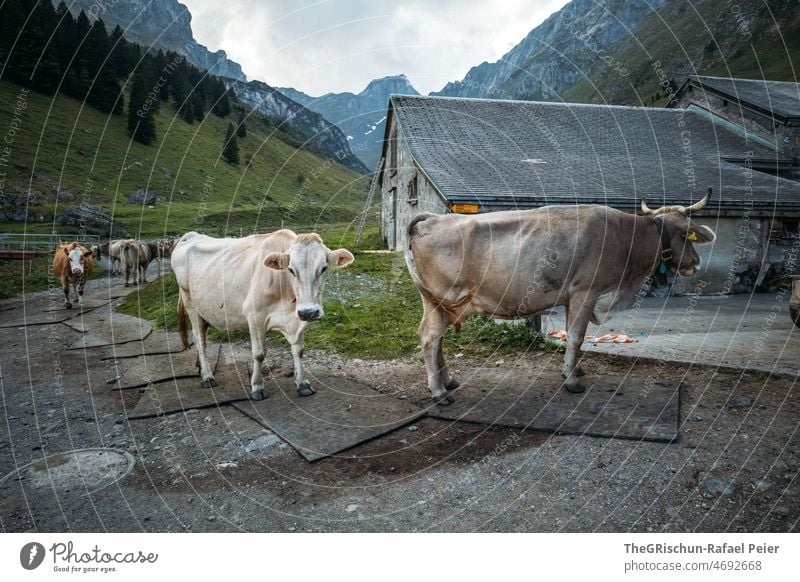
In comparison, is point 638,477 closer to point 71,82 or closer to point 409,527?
point 409,527

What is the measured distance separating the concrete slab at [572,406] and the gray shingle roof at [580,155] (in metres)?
7.35

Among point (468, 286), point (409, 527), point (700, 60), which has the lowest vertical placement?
point (409, 527)

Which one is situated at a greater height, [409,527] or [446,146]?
[446,146]

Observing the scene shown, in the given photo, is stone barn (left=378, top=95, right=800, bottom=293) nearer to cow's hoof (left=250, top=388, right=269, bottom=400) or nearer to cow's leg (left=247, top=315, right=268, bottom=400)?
cow's leg (left=247, top=315, right=268, bottom=400)

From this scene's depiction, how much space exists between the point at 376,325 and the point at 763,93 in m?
25.0

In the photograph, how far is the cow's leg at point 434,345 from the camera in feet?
19.5

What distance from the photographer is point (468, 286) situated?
19.0 feet

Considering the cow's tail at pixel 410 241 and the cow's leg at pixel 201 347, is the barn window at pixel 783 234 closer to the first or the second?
the cow's tail at pixel 410 241

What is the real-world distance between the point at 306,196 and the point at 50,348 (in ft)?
179

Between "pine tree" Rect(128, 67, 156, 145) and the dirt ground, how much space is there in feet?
186

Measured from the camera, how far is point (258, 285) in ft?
20.2

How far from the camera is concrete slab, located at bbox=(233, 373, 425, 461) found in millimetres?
4902

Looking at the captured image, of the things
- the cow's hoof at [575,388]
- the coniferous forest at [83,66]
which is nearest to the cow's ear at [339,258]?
the cow's hoof at [575,388]

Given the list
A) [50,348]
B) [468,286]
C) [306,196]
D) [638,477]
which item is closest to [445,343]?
[468,286]
